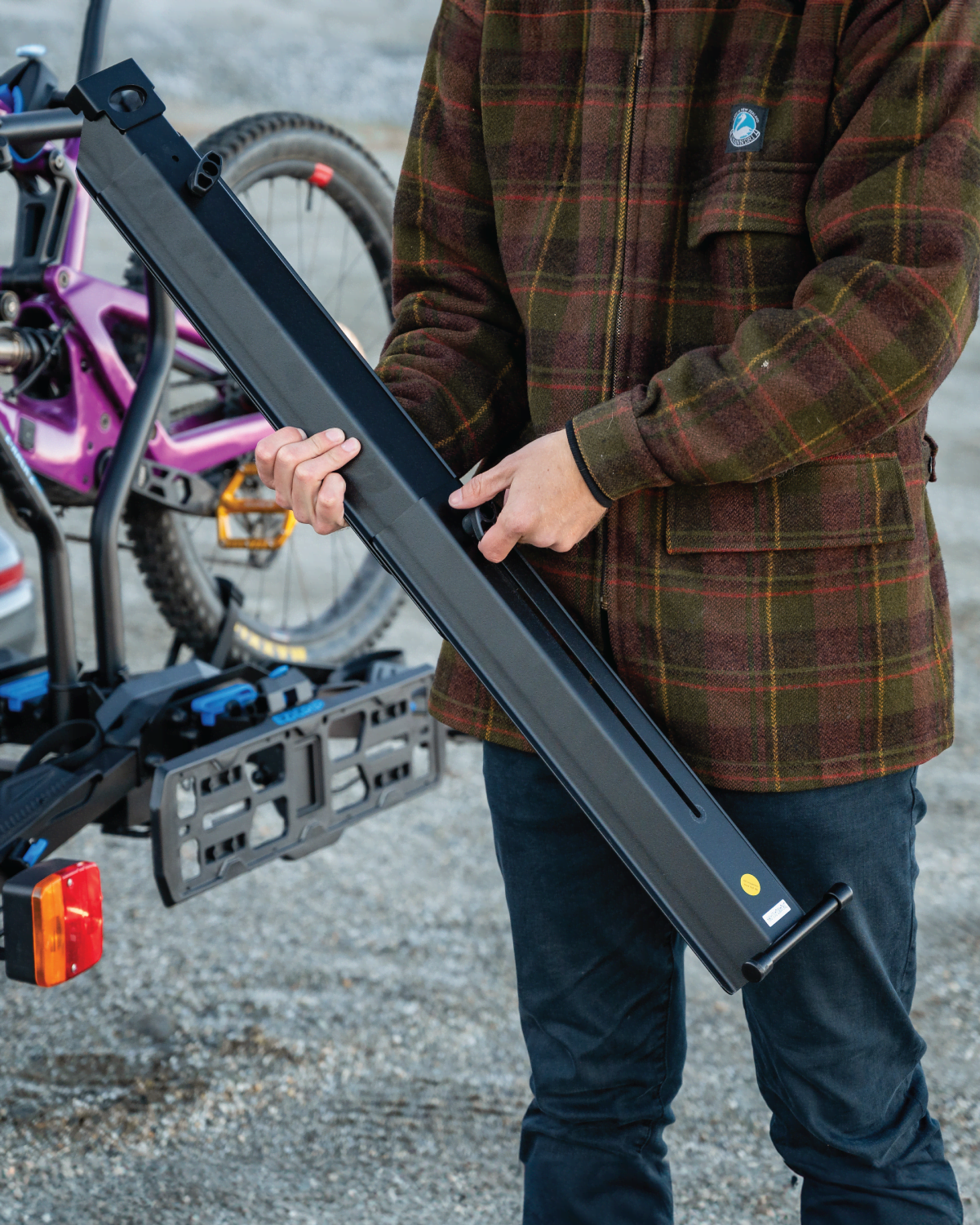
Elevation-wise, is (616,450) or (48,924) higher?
(616,450)

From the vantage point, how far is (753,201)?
114 centimetres

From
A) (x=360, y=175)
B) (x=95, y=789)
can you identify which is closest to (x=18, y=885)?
(x=95, y=789)

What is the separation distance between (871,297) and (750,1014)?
0.78 metres

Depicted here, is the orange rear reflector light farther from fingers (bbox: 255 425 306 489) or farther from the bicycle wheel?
the bicycle wheel

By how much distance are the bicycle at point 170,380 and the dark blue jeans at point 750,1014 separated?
1193 millimetres

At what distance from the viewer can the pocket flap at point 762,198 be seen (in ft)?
3.74

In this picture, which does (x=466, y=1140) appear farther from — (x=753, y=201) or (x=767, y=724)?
(x=753, y=201)

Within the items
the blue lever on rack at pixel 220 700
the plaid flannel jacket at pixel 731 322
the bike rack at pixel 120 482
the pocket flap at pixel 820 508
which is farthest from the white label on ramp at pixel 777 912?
the bike rack at pixel 120 482

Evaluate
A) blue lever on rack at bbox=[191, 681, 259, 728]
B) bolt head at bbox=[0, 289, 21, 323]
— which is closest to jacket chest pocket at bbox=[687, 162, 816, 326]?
blue lever on rack at bbox=[191, 681, 259, 728]

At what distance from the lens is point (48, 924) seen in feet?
5.11

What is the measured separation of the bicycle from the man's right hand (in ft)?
3.38

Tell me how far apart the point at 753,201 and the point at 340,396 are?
446 millimetres

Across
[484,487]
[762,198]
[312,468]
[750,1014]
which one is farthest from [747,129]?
[750,1014]

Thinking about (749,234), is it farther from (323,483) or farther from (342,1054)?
(342,1054)
